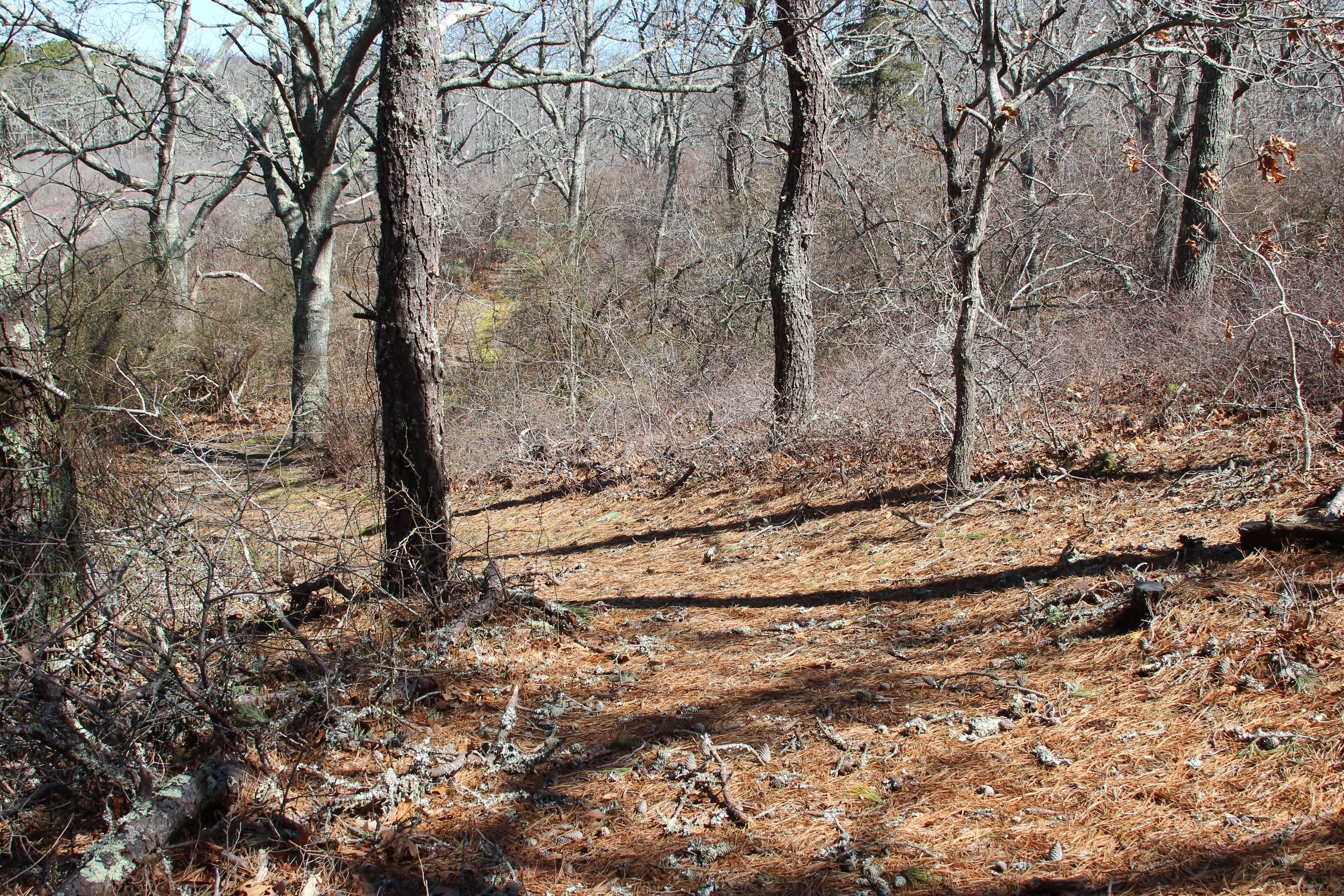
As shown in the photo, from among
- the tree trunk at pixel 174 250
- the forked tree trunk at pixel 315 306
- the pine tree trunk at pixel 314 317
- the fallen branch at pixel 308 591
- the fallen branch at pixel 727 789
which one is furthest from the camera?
the tree trunk at pixel 174 250

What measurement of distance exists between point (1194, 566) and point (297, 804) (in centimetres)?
392

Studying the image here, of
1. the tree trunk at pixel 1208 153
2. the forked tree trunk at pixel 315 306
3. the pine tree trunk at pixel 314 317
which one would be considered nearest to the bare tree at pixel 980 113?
the tree trunk at pixel 1208 153

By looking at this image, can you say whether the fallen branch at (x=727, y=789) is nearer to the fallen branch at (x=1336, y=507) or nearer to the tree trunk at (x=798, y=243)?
the fallen branch at (x=1336, y=507)

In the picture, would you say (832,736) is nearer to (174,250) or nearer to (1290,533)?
(1290,533)

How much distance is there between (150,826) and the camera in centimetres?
257

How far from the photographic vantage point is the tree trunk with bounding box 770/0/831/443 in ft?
26.6

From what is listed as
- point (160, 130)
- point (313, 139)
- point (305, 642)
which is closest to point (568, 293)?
point (313, 139)

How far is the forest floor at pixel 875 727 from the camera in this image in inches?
102

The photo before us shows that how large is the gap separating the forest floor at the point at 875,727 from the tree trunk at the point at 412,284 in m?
0.46

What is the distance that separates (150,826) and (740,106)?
17.2 meters

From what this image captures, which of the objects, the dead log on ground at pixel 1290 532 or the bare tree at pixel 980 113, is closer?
the dead log on ground at pixel 1290 532

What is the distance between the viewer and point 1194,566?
4.12 metres

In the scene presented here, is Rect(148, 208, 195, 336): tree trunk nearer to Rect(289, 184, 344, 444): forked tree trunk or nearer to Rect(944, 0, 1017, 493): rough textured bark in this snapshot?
Rect(289, 184, 344, 444): forked tree trunk

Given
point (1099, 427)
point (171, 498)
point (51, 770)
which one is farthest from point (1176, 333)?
point (51, 770)
